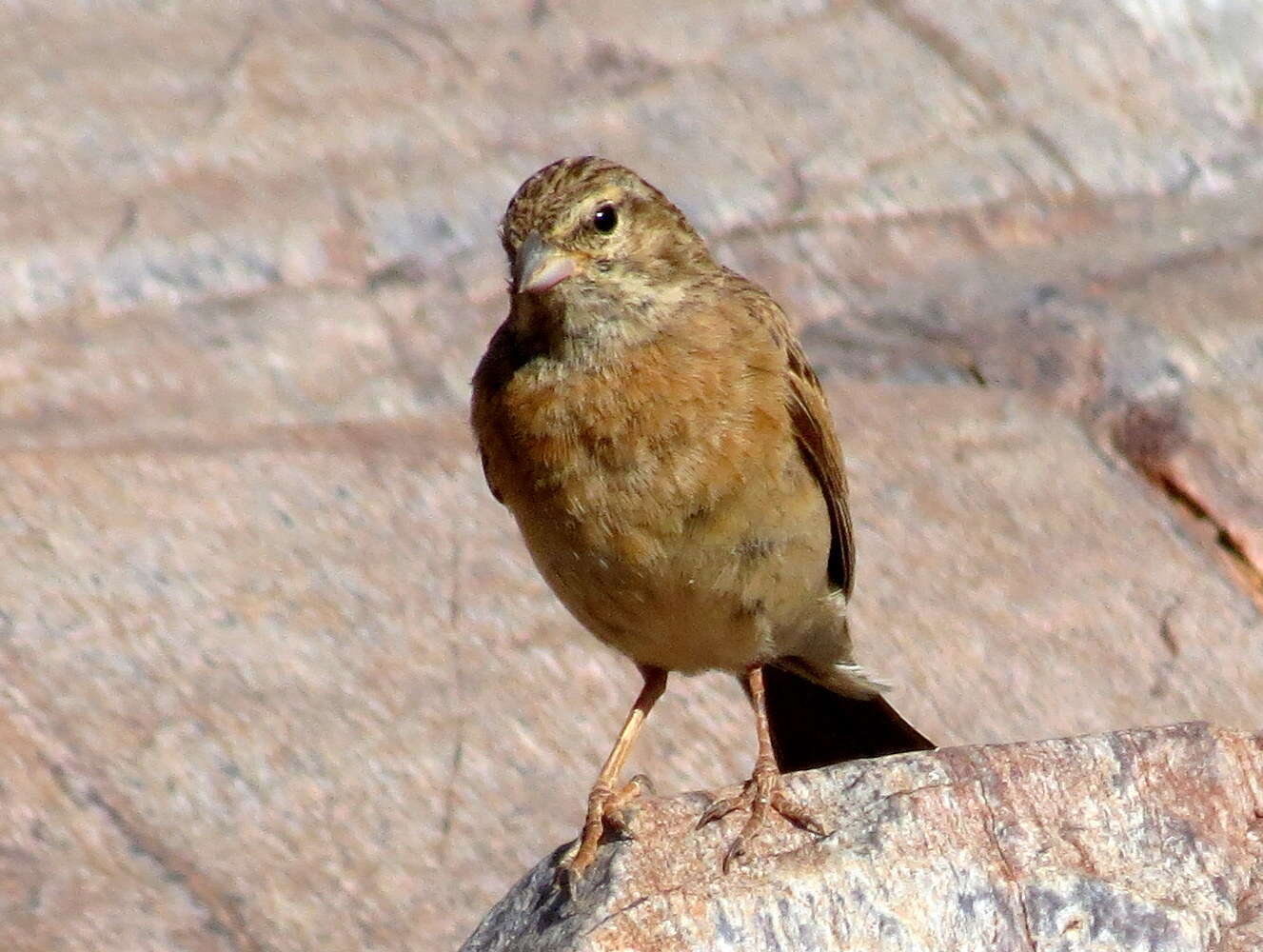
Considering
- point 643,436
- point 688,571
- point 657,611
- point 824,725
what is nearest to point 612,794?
point 657,611

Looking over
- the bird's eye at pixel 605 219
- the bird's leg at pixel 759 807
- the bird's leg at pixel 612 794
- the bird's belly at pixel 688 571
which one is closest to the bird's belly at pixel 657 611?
the bird's belly at pixel 688 571

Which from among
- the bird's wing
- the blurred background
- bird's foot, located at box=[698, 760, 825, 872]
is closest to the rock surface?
bird's foot, located at box=[698, 760, 825, 872]

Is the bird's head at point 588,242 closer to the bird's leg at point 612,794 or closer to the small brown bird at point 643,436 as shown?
the small brown bird at point 643,436

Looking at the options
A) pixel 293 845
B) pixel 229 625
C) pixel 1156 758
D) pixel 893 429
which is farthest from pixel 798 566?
pixel 893 429

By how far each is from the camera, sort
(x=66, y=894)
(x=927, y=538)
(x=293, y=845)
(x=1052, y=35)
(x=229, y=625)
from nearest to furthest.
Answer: (x=66, y=894) < (x=293, y=845) < (x=229, y=625) < (x=927, y=538) < (x=1052, y=35)

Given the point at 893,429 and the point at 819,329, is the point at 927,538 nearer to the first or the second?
the point at 893,429
